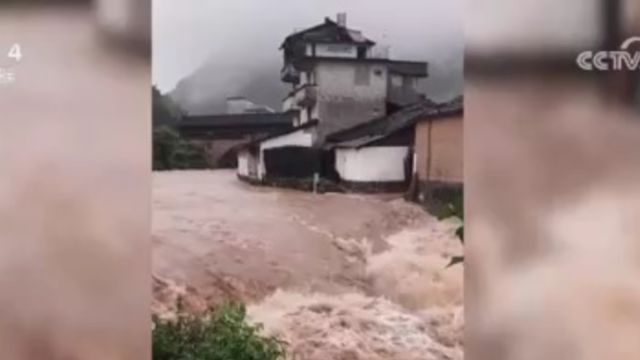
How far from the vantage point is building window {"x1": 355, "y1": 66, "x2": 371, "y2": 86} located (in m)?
2.11

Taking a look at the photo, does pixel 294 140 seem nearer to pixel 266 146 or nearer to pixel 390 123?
pixel 266 146

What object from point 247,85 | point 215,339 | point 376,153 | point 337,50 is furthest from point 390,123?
point 215,339

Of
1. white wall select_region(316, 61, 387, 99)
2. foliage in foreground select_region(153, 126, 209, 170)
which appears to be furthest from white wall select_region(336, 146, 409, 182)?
foliage in foreground select_region(153, 126, 209, 170)

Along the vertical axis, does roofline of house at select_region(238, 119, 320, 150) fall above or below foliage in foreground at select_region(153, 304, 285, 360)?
above

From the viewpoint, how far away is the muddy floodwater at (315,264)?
208cm

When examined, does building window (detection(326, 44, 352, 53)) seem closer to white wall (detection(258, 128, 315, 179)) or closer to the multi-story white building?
the multi-story white building

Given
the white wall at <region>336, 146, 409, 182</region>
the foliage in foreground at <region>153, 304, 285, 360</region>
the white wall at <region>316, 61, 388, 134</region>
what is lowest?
the foliage in foreground at <region>153, 304, 285, 360</region>

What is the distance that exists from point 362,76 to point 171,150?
45 cm

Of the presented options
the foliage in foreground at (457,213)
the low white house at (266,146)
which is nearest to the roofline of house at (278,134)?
the low white house at (266,146)

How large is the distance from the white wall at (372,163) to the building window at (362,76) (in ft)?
0.47

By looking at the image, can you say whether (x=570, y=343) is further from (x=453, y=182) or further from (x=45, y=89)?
(x=45, y=89)

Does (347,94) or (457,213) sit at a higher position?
(347,94)

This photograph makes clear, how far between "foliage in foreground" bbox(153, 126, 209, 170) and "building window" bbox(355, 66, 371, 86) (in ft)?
1.26

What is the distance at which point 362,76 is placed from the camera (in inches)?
83.4
